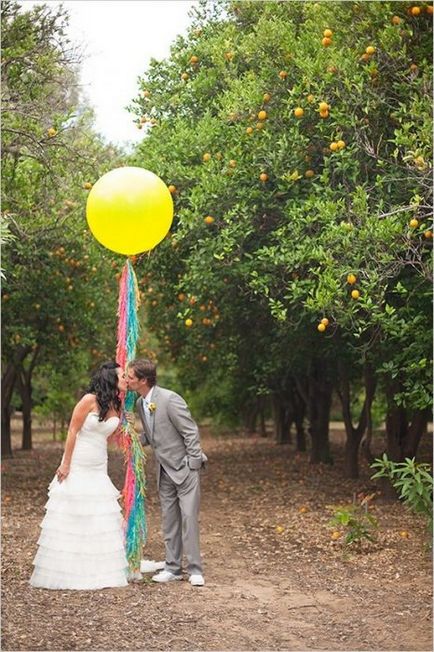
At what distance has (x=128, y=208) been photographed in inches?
323

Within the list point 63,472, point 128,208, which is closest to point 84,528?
point 63,472

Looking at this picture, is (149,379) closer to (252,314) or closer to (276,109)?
Answer: (276,109)

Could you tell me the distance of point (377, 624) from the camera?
24.6 feet

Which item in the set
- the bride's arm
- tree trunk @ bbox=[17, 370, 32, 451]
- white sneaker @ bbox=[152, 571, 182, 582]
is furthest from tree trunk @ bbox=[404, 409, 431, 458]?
tree trunk @ bbox=[17, 370, 32, 451]

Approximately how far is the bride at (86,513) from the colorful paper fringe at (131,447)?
0.69 feet

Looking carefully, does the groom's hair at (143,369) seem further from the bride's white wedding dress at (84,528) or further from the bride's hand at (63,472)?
the bride's hand at (63,472)

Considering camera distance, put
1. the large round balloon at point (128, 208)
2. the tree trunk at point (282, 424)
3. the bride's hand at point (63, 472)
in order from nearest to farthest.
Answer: the large round balloon at point (128, 208) → the bride's hand at point (63, 472) → the tree trunk at point (282, 424)

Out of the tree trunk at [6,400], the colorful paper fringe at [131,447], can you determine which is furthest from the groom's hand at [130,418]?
the tree trunk at [6,400]

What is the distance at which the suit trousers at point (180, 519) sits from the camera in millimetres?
8828

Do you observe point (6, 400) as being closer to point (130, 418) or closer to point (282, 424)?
point (282, 424)

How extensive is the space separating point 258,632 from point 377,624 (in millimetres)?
951

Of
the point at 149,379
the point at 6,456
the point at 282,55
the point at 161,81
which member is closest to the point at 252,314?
the point at 161,81

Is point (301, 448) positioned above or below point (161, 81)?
below

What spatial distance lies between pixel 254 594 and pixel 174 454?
4.60 ft
